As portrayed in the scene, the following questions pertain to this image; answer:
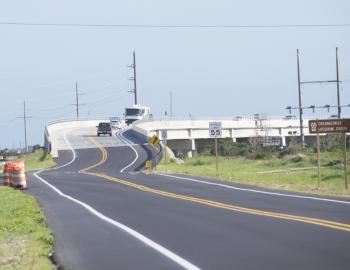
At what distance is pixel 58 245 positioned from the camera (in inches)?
521

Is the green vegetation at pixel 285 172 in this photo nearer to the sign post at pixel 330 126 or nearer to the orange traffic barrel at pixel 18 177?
the sign post at pixel 330 126

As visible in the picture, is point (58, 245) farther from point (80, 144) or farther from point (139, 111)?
point (139, 111)

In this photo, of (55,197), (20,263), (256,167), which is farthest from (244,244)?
(256,167)

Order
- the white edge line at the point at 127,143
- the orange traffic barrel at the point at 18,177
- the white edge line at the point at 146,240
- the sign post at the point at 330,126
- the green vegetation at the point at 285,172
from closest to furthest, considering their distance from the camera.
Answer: the white edge line at the point at 146,240 < the sign post at the point at 330,126 < the green vegetation at the point at 285,172 < the orange traffic barrel at the point at 18,177 < the white edge line at the point at 127,143

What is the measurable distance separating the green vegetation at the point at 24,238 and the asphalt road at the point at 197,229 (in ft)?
0.93

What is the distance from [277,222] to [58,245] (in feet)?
15.1

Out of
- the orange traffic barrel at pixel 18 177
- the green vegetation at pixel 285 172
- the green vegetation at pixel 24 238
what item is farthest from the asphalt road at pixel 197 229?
the orange traffic barrel at pixel 18 177

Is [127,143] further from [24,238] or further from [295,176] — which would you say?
[24,238]

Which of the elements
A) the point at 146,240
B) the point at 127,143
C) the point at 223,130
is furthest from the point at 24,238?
the point at 223,130

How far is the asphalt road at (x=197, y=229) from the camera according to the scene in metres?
10.6

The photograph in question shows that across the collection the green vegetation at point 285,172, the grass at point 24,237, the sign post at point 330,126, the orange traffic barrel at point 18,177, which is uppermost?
the sign post at point 330,126

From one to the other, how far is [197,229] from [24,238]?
3443 millimetres

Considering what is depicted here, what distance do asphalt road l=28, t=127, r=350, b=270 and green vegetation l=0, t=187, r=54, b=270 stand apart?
0.93ft

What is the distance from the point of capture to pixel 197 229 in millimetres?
14438
